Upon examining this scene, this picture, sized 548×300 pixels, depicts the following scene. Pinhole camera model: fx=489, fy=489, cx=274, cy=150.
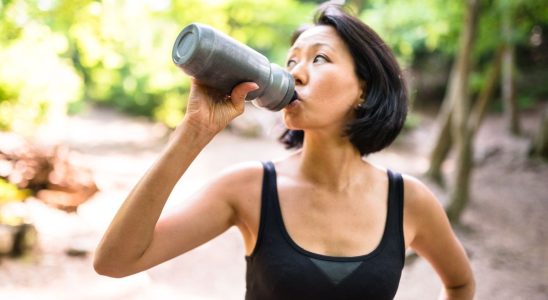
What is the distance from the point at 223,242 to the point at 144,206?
5204 mm

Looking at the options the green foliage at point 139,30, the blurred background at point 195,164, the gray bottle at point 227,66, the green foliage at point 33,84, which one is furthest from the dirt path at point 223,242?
the green foliage at point 139,30

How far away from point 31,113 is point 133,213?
6306 millimetres

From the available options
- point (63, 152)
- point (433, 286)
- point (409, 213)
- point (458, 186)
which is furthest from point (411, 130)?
point (409, 213)

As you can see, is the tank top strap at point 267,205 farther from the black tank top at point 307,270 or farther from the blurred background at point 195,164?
the blurred background at point 195,164

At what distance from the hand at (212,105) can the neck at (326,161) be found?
1.48ft

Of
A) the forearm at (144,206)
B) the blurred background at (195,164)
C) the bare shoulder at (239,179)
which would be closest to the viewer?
the forearm at (144,206)

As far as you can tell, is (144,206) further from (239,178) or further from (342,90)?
(342,90)

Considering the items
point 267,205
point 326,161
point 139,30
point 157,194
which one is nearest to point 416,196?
point 326,161

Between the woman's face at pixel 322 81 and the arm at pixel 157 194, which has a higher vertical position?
the woman's face at pixel 322 81

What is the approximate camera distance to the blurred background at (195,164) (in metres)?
4.22

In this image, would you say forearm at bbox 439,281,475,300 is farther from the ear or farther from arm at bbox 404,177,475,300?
the ear

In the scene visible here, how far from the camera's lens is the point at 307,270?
→ 151 cm

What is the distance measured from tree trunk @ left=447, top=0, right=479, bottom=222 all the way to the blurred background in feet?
0.05

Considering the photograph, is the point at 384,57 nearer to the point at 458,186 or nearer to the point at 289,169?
the point at 289,169
